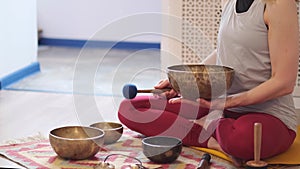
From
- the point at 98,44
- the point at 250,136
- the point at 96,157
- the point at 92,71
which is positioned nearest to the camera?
the point at 250,136

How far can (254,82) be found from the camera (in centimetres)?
189

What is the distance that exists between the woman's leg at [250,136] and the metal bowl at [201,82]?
0.37ft

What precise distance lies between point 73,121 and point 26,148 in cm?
51

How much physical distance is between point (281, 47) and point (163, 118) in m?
0.53

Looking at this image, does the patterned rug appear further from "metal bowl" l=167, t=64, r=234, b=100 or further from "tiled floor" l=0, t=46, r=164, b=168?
"metal bowl" l=167, t=64, r=234, b=100

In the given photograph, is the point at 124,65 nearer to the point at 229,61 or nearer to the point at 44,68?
the point at 44,68

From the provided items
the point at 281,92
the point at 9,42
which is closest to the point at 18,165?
the point at 281,92

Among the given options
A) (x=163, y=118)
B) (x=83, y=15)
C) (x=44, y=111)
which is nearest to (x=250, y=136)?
(x=163, y=118)

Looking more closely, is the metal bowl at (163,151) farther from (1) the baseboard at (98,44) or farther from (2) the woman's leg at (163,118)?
(1) the baseboard at (98,44)

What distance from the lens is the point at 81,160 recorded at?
1.89 metres

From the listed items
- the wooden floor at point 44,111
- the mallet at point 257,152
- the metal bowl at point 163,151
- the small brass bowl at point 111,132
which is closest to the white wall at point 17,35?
the wooden floor at point 44,111

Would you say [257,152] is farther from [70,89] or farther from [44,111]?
[70,89]

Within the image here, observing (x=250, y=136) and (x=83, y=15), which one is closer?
(x=250, y=136)

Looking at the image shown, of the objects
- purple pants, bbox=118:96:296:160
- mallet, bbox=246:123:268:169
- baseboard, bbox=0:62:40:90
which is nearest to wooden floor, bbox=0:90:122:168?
baseboard, bbox=0:62:40:90
